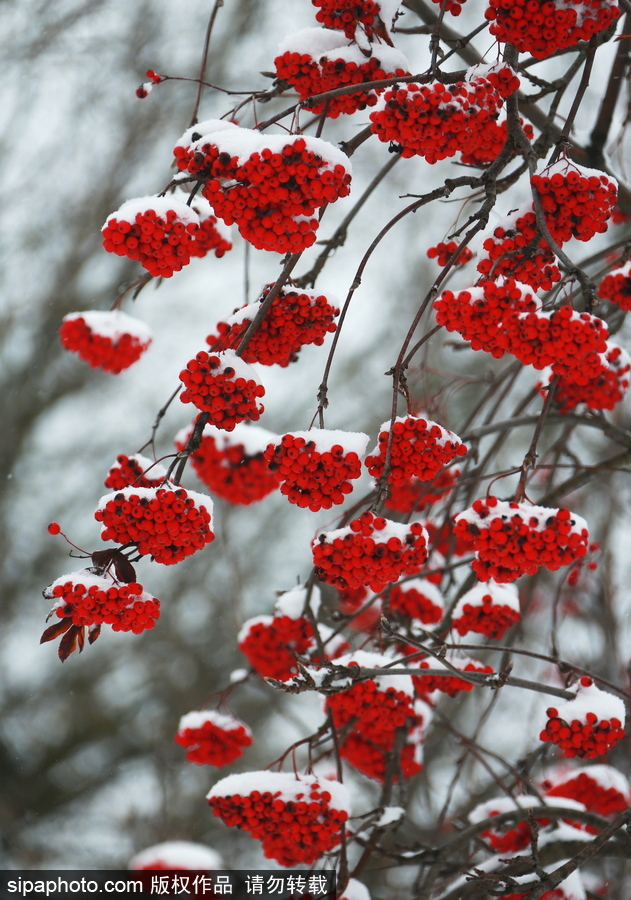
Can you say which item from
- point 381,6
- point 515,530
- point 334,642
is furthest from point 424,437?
point 334,642

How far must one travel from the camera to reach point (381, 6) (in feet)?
6.38

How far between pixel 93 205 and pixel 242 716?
17.2ft

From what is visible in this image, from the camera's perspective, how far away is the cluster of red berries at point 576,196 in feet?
5.74

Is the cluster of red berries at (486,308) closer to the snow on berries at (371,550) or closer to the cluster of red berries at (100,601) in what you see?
the snow on berries at (371,550)

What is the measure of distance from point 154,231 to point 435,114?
2.13 ft

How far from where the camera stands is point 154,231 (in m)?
1.78

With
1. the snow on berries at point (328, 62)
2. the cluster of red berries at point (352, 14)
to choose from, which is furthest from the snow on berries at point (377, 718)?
the cluster of red berries at point (352, 14)

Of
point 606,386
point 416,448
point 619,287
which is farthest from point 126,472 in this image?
point 606,386

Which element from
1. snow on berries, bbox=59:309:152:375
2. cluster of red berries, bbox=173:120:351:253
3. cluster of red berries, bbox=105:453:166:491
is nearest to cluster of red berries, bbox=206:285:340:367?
cluster of red berries, bbox=173:120:351:253

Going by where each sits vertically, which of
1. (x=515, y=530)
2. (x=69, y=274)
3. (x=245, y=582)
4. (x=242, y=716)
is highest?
(x=69, y=274)

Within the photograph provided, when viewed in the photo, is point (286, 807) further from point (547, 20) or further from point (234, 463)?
point (547, 20)

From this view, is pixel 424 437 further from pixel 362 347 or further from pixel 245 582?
pixel 362 347

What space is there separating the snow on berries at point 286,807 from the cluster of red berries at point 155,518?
74 centimetres

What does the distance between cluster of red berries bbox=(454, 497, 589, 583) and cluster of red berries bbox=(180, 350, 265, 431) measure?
21.5 inches
